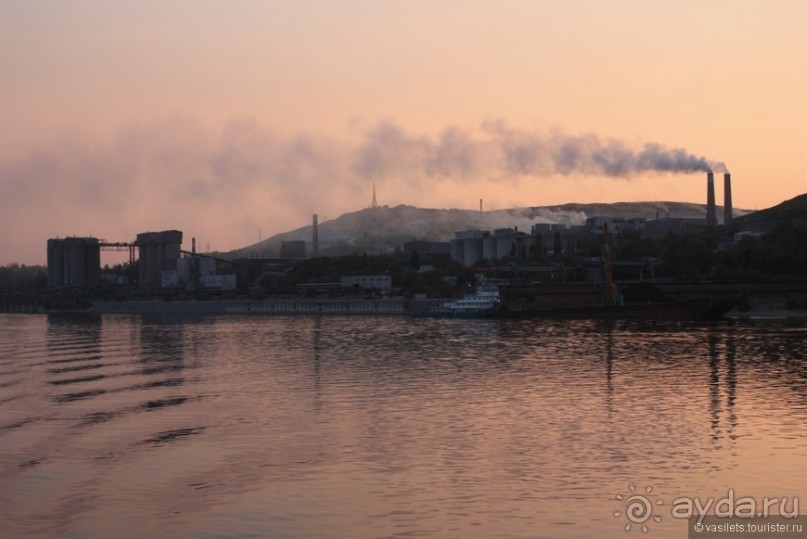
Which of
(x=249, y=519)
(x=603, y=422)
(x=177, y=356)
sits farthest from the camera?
(x=177, y=356)

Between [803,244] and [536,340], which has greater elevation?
[803,244]

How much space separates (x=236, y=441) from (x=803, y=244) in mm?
103537

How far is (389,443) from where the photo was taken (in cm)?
2531

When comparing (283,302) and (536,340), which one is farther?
(283,302)

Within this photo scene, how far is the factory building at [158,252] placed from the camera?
195 metres

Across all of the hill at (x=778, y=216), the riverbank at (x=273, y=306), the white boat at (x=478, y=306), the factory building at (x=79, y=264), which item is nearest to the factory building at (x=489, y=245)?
the hill at (x=778, y=216)

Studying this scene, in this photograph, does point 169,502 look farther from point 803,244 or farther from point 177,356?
point 803,244

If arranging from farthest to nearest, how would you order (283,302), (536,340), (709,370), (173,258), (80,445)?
(173,258), (283,302), (536,340), (709,370), (80,445)

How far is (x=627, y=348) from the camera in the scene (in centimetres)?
5447

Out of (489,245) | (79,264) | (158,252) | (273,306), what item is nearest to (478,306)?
(273,306)

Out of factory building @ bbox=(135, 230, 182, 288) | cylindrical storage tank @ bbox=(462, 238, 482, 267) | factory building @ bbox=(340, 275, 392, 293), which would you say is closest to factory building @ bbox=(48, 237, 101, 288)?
factory building @ bbox=(135, 230, 182, 288)

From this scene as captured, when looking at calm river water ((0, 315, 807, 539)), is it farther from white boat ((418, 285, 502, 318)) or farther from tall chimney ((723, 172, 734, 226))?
tall chimney ((723, 172, 734, 226))

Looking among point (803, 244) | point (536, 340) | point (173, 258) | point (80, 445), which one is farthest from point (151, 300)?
point (80, 445)

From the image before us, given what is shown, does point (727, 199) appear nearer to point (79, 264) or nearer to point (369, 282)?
point (369, 282)
